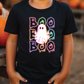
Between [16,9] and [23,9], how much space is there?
0.16 ft

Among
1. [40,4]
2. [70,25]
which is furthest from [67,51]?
[40,4]

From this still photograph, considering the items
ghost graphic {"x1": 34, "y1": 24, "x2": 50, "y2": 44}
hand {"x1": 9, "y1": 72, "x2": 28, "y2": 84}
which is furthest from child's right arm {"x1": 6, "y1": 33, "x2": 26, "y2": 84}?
ghost graphic {"x1": 34, "y1": 24, "x2": 50, "y2": 44}

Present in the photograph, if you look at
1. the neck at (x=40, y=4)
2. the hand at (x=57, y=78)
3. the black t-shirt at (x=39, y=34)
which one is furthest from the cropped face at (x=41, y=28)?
the hand at (x=57, y=78)

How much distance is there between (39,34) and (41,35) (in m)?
0.02

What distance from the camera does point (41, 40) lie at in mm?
1200

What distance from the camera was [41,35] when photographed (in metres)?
1.20

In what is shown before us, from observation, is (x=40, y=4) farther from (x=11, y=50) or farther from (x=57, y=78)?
(x=57, y=78)

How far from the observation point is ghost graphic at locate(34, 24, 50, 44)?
1.19 metres

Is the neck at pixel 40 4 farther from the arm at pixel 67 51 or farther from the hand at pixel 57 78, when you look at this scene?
the hand at pixel 57 78

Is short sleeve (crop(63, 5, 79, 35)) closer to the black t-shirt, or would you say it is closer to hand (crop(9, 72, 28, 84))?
the black t-shirt

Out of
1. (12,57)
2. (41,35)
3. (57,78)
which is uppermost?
(41,35)

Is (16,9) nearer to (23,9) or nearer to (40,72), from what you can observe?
(23,9)

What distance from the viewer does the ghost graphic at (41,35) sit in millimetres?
1192

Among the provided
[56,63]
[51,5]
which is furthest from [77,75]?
[51,5]
